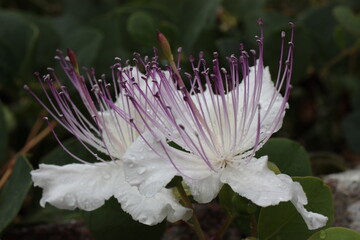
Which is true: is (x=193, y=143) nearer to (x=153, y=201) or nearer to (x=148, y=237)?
(x=153, y=201)

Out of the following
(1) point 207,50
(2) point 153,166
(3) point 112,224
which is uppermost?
(2) point 153,166

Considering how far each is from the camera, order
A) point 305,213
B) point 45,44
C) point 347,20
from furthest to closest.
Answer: point 45,44 < point 347,20 < point 305,213

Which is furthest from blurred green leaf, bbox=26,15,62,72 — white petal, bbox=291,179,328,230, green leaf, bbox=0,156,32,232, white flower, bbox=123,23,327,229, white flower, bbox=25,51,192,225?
white petal, bbox=291,179,328,230

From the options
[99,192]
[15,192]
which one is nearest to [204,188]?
[99,192]

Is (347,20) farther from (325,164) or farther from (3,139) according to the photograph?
(3,139)

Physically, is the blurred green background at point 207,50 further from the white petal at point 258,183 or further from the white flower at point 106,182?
the white petal at point 258,183

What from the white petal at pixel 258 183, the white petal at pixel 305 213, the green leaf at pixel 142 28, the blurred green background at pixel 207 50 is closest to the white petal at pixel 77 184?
the white petal at pixel 258 183
